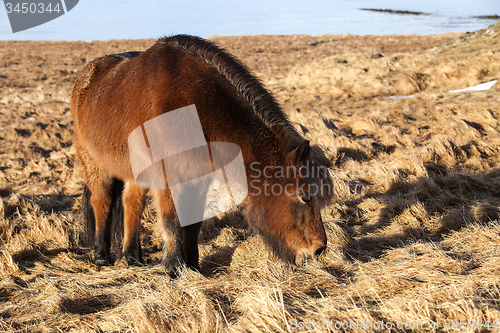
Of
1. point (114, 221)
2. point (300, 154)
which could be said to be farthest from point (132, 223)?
point (300, 154)

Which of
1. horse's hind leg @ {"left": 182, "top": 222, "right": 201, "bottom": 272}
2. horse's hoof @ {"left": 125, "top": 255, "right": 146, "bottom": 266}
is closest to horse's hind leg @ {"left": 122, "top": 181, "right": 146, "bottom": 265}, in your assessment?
horse's hoof @ {"left": 125, "top": 255, "right": 146, "bottom": 266}

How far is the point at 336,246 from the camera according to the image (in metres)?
3.59

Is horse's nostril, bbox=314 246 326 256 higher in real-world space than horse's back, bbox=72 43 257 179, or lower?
lower

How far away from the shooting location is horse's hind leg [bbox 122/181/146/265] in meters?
4.01

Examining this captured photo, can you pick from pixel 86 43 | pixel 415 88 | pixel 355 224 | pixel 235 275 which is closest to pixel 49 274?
pixel 235 275

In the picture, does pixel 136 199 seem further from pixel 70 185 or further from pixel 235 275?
pixel 70 185

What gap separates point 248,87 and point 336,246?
1824mm

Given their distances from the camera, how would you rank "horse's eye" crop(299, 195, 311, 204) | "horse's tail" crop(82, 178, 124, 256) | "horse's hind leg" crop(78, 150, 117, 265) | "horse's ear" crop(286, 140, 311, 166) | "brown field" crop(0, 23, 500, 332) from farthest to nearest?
"horse's tail" crop(82, 178, 124, 256)
"horse's hind leg" crop(78, 150, 117, 265)
"horse's eye" crop(299, 195, 311, 204)
"horse's ear" crop(286, 140, 311, 166)
"brown field" crop(0, 23, 500, 332)

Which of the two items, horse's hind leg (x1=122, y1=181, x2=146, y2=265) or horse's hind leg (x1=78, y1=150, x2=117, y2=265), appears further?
horse's hind leg (x1=78, y1=150, x2=117, y2=265)

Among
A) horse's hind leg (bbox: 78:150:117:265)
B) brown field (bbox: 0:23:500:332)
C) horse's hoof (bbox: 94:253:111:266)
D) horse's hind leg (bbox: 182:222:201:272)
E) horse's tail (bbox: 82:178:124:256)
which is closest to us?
brown field (bbox: 0:23:500:332)

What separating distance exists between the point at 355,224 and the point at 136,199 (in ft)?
9.21

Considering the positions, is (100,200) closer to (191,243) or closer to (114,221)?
(114,221)

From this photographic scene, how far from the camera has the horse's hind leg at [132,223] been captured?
13.2 feet

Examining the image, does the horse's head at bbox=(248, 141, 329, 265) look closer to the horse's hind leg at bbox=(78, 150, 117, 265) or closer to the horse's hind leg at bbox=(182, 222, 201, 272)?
the horse's hind leg at bbox=(182, 222, 201, 272)
